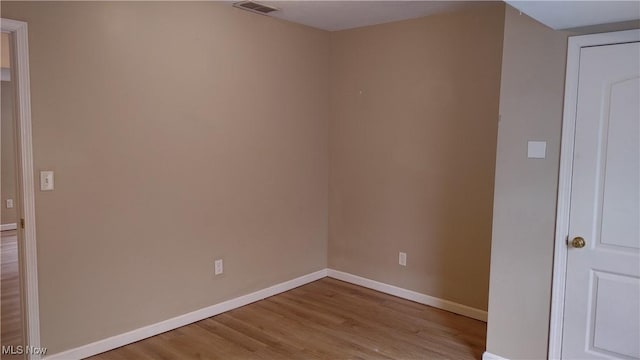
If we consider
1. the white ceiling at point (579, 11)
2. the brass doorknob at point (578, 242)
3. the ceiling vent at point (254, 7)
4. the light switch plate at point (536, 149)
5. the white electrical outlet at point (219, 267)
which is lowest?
the white electrical outlet at point (219, 267)

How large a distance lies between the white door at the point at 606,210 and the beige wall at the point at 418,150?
106 cm

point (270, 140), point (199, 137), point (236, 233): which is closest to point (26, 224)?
point (199, 137)

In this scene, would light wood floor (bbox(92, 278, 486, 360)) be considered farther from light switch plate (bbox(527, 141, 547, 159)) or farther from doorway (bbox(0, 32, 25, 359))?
light switch plate (bbox(527, 141, 547, 159))

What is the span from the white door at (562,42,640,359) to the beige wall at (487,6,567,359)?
0.41 ft

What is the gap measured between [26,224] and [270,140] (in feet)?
6.68

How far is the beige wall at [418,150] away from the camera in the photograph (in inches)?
143

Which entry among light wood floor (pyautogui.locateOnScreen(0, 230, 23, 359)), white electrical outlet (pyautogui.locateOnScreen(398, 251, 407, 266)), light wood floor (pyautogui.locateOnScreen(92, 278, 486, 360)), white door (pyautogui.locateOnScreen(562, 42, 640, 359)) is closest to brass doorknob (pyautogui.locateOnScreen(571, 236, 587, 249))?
white door (pyautogui.locateOnScreen(562, 42, 640, 359))

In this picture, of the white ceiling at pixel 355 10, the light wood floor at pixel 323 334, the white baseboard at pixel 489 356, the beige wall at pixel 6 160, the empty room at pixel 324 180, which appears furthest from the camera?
the beige wall at pixel 6 160

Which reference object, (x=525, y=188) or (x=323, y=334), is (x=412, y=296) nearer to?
(x=323, y=334)

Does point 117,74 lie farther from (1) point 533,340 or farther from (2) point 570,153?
(1) point 533,340

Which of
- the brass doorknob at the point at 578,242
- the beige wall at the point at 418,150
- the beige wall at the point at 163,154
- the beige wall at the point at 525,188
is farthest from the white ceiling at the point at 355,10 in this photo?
the brass doorknob at the point at 578,242

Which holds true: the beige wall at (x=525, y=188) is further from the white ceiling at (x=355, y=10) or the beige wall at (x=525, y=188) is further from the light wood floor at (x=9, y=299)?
the light wood floor at (x=9, y=299)

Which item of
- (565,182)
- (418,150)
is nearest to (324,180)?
(418,150)

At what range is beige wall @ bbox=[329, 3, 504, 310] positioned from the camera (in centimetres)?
363
